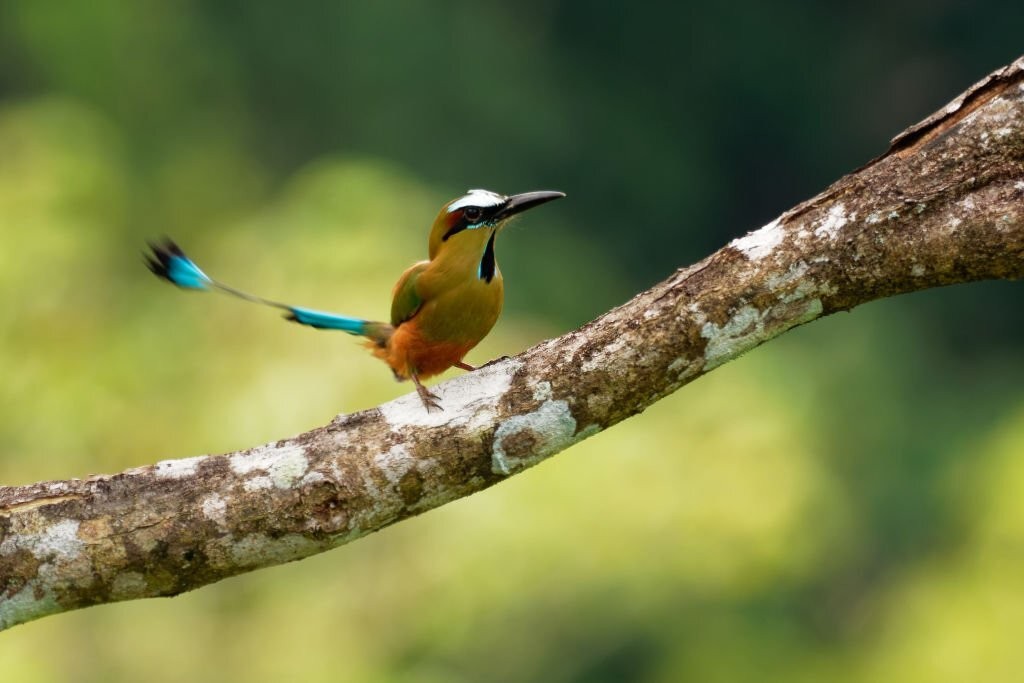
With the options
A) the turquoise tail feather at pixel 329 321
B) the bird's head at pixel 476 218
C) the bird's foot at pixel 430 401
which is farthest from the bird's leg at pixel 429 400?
the turquoise tail feather at pixel 329 321

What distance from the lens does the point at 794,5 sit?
872 inches

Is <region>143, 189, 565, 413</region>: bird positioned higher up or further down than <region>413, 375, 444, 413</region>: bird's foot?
higher up

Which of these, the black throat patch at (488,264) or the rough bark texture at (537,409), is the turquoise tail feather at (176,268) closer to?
the black throat patch at (488,264)

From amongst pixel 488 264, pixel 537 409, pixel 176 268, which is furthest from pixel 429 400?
pixel 176 268

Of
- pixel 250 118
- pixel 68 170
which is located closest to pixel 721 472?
pixel 68 170

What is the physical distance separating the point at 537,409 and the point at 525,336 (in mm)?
6377

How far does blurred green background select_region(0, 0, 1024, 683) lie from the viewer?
8320 millimetres

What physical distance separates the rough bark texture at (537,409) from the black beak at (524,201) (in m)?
0.67

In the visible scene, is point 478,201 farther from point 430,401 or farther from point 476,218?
point 430,401

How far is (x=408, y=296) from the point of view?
3664 millimetres

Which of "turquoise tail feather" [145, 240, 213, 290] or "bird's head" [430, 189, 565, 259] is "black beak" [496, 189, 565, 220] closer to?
"bird's head" [430, 189, 565, 259]

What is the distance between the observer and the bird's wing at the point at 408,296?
364cm

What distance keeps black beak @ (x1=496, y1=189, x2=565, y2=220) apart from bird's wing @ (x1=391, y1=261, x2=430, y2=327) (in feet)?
0.77

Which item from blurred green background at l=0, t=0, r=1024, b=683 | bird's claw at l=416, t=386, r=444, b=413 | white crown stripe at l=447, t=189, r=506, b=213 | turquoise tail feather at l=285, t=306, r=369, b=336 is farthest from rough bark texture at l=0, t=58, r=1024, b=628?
blurred green background at l=0, t=0, r=1024, b=683
